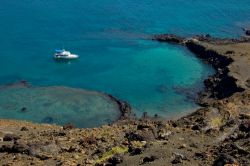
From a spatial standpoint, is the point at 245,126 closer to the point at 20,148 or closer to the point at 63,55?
the point at 20,148

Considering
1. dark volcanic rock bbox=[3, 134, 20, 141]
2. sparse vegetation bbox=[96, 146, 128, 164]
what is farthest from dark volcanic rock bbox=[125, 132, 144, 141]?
dark volcanic rock bbox=[3, 134, 20, 141]

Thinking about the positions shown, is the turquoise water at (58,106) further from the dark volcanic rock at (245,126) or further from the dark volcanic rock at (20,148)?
the dark volcanic rock at (245,126)

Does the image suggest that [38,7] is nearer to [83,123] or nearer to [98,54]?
[98,54]

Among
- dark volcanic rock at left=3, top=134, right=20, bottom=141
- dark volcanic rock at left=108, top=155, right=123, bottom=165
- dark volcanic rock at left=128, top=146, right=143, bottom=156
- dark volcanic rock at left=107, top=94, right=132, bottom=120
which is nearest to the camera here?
dark volcanic rock at left=108, top=155, right=123, bottom=165

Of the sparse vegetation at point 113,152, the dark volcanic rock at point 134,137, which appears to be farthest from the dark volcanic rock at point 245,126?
the sparse vegetation at point 113,152

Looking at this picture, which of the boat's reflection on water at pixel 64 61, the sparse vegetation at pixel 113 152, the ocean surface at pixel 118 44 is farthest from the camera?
the boat's reflection on water at pixel 64 61

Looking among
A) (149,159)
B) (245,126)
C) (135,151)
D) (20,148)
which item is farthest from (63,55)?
(149,159)

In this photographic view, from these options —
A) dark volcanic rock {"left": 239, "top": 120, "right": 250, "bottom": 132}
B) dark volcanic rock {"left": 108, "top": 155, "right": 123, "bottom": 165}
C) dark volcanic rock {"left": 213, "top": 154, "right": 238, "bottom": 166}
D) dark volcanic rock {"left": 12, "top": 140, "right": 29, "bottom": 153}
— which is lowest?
dark volcanic rock {"left": 12, "top": 140, "right": 29, "bottom": 153}

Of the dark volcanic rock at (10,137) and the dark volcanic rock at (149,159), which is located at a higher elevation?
the dark volcanic rock at (149,159)

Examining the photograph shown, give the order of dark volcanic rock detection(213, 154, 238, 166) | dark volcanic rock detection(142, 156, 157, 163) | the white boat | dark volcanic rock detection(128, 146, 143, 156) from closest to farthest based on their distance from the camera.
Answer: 1. dark volcanic rock detection(213, 154, 238, 166)
2. dark volcanic rock detection(142, 156, 157, 163)
3. dark volcanic rock detection(128, 146, 143, 156)
4. the white boat

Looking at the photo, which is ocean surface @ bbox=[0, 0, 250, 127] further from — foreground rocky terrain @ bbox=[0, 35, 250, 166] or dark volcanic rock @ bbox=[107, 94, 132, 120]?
foreground rocky terrain @ bbox=[0, 35, 250, 166]
